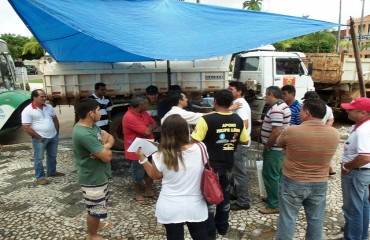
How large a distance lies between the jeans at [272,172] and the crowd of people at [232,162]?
0.01m

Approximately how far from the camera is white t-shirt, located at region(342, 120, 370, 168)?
2543 millimetres

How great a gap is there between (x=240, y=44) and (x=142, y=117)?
61.6 inches

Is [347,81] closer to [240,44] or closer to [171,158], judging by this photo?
[240,44]

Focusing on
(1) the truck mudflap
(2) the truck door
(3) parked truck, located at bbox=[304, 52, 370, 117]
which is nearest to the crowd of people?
(2) the truck door

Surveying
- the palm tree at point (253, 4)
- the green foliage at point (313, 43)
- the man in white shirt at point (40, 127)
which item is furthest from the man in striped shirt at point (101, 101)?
the palm tree at point (253, 4)

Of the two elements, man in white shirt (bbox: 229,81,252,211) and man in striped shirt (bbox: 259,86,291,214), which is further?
man in white shirt (bbox: 229,81,252,211)

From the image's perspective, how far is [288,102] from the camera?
3.91 m

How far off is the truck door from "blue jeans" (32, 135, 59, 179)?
5.52 metres

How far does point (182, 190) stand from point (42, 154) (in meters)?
3.51

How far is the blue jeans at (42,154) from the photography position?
15.6ft

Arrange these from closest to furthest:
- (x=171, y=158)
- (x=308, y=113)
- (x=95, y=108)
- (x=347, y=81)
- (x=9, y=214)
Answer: (x=171, y=158)
(x=308, y=113)
(x=95, y=108)
(x=9, y=214)
(x=347, y=81)

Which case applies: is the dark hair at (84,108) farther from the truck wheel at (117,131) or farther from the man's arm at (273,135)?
the truck wheel at (117,131)

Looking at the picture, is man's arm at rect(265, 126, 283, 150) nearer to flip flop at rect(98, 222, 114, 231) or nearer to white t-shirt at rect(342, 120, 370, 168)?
white t-shirt at rect(342, 120, 370, 168)

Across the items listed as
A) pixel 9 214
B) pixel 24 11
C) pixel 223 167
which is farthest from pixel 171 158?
pixel 24 11
